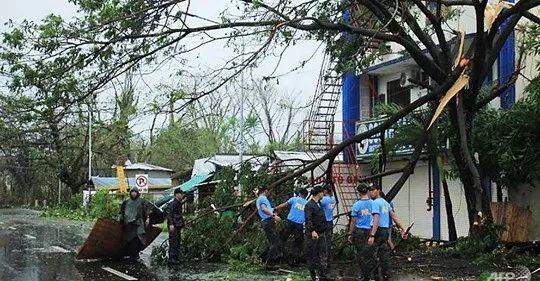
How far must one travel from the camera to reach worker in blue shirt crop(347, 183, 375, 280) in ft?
41.7

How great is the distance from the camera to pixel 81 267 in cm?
1559

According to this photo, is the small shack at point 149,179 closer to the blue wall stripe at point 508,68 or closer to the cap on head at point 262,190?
the blue wall stripe at point 508,68

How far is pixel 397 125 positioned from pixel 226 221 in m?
6.88

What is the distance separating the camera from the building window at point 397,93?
84.9 feet

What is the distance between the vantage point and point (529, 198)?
20.0 metres

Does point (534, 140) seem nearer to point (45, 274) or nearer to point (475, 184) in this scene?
point (475, 184)

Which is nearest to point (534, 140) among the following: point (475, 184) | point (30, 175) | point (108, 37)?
point (475, 184)

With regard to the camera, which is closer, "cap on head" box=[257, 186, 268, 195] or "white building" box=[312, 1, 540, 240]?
"cap on head" box=[257, 186, 268, 195]

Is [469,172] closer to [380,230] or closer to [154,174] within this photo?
[380,230]

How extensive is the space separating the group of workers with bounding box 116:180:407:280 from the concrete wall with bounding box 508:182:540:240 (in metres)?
6.06

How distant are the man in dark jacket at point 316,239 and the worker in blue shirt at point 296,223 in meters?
1.63

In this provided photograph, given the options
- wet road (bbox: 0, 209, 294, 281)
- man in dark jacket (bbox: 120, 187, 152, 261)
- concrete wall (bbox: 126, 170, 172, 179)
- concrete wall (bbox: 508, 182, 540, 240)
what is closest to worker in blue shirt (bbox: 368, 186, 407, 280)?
wet road (bbox: 0, 209, 294, 281)

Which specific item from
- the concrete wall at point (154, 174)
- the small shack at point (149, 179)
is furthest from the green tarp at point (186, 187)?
the concrete wall at point (154, 174)

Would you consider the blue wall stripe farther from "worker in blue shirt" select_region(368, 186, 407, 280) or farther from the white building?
"worker in blue shirt" select_region(368, 186, 407, 280)
